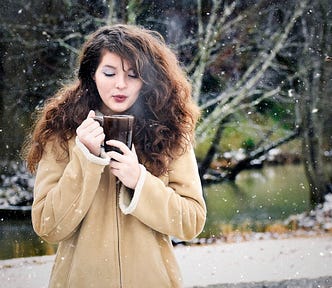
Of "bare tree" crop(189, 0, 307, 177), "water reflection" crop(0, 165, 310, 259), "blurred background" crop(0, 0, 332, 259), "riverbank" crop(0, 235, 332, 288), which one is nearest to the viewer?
"riverbank" crop(0, 235, 332, 288)

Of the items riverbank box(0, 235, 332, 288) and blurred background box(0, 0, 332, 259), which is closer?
riverbank box(0, 235, 332, 288)

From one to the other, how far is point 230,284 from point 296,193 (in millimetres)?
1956

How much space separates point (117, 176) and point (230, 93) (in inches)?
178

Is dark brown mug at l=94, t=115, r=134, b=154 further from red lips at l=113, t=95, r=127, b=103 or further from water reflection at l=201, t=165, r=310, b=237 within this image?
water reflection at l=201, t=165, r=310, b=237

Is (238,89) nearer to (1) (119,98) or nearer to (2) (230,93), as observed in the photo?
(2) (230,93)

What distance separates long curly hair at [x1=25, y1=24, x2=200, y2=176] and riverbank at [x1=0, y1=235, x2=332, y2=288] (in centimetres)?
299

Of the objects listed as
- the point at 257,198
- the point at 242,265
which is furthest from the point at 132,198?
the point at 257,198

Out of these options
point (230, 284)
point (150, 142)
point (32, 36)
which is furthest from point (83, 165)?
point (32, 36)

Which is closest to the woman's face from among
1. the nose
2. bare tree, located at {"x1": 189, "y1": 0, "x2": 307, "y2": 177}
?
the nose

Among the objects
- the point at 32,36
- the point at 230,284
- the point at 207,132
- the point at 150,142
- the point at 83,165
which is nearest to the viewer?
the point at 83,165

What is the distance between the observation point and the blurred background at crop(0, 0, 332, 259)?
17.9 feet

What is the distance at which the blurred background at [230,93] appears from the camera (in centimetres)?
546

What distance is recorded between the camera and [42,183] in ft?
5.24

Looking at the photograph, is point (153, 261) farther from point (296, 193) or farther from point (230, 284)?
point (296, 193)
